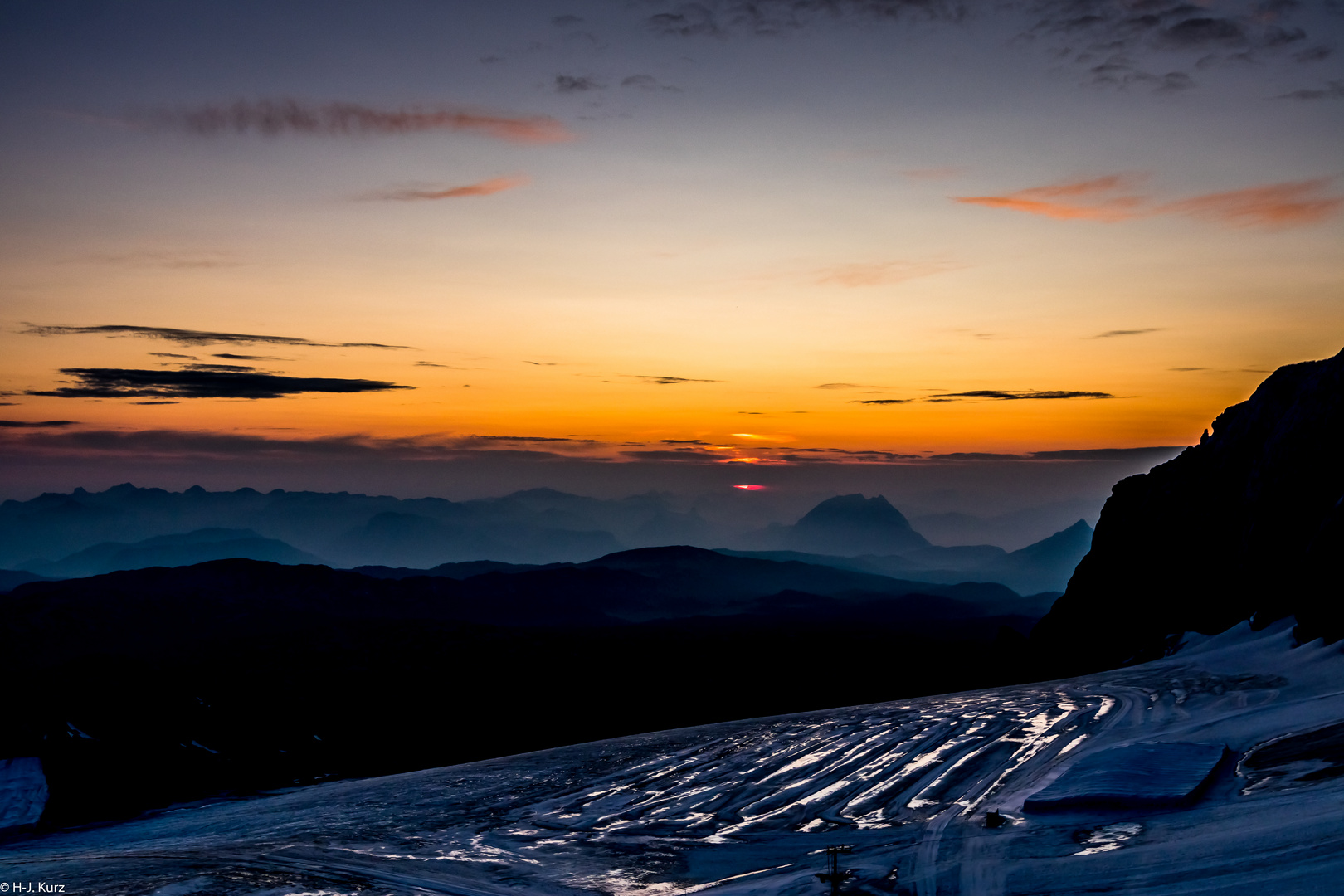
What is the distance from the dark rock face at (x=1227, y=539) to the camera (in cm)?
5306

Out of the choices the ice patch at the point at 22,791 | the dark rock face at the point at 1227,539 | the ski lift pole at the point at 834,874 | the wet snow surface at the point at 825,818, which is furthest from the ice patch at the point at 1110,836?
the ice patch at the point at 22,791

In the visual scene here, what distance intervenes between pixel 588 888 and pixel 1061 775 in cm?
1450

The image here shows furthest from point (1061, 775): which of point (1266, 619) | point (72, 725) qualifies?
point (72, 725)

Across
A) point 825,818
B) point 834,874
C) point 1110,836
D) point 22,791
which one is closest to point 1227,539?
point 825,818

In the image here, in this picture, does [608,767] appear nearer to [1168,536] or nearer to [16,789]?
[16,789]

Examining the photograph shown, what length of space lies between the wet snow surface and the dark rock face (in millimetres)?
10168

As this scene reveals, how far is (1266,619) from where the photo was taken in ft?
173

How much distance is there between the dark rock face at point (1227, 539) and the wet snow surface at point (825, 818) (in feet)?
33.4

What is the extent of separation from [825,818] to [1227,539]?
182ft

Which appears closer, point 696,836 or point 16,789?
point 696,836

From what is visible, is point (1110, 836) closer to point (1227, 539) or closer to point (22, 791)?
point (1227, 539)

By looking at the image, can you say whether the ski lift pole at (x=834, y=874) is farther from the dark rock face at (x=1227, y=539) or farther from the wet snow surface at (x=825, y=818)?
the dark rock face at (x=1227, y=539)

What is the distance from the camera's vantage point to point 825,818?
1036 inches

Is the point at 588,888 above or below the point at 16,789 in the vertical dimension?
above
